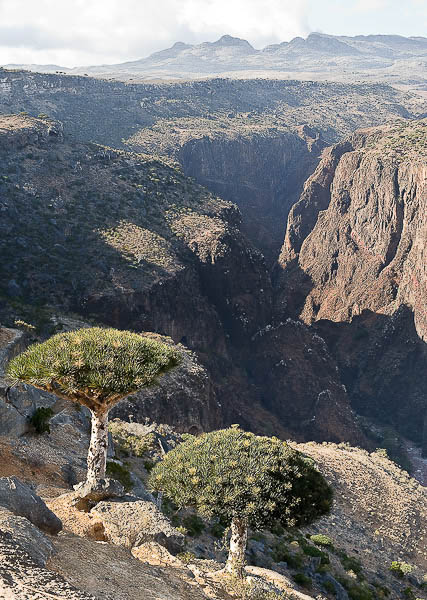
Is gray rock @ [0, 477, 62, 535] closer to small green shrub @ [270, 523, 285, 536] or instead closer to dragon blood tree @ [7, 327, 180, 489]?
dragon blood tree @ [7, 327, 180, 489]

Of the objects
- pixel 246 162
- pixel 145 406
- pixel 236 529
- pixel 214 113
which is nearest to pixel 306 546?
pixel 236 529

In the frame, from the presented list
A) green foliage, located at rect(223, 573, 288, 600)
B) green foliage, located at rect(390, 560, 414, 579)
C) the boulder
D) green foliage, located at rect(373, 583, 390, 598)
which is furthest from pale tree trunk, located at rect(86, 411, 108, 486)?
green foliage, located at rect(390, 560, 414, 579)

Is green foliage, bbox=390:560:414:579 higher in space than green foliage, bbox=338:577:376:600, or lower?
lower

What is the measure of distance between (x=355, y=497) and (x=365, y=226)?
60854 millimetres

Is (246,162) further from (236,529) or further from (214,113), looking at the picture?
(236,529)

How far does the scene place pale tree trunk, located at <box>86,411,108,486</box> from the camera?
14477mm

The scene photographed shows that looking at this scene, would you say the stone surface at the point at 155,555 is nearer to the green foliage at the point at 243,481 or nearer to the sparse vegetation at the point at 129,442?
the green foliage at the point at 243,481

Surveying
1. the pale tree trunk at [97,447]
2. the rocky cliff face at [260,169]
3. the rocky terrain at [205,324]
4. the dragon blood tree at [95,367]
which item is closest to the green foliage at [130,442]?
the rocky terrain at [205,324]

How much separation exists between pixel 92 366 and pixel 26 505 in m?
3.43

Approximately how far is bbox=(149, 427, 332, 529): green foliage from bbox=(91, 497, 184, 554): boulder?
87 cm

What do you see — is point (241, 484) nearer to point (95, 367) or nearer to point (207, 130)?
point (95, 367)

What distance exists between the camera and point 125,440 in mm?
28438

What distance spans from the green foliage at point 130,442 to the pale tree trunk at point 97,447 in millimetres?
12302

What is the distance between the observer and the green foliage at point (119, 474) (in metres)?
20.4
